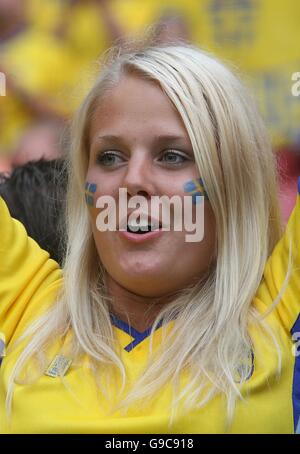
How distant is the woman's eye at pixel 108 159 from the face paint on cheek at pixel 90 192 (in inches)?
1.6

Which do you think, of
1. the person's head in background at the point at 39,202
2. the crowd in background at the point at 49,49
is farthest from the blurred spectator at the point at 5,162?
the person's head in background at the point at 39,202

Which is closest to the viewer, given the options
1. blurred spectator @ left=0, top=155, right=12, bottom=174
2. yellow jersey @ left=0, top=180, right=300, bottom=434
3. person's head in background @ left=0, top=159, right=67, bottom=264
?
yellow jersey @ left=0, top=180, right=300, bottom=434

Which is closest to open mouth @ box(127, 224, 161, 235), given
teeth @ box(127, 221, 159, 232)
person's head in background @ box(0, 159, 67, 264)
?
teeth @ box(127, 221, 159, 232)

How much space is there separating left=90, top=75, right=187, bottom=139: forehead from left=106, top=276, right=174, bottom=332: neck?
0.89 ft

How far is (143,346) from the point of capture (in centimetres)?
120

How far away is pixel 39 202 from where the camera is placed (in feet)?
5.47

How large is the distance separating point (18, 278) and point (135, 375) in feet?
0.92

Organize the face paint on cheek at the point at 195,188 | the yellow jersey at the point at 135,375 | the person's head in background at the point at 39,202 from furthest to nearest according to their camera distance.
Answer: the person's head in background at the point at 39,202 → the face paint on cheek at the point at 195,188 → the yellow jersey at the point at 135,375

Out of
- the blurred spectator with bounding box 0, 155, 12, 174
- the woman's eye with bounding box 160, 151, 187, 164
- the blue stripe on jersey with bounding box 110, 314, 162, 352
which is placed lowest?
the blue stripe on jersey with bounding box 110, 314, 162, 352

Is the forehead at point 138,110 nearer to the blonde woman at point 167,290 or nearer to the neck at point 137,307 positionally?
the blonde woman at point 167,290

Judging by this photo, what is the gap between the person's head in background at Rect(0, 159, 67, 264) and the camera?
1.63 meters

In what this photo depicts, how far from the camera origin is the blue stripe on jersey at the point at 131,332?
1.21 meters

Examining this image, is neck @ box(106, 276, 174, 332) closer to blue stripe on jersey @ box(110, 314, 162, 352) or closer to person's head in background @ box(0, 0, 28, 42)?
blue stripe on jersey @ box(110, 314, 162, 352)

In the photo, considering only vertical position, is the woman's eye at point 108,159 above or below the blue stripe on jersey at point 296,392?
above
